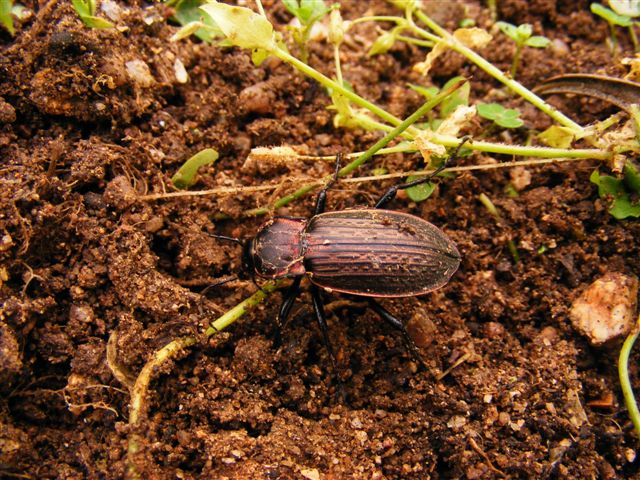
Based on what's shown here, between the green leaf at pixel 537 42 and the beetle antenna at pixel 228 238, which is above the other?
the green leaf at pixel 537 42

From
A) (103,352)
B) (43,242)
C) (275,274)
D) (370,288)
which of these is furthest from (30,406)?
(370,288)

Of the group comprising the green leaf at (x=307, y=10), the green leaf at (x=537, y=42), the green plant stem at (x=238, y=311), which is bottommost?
the green plant stem at (x=238, y=311)

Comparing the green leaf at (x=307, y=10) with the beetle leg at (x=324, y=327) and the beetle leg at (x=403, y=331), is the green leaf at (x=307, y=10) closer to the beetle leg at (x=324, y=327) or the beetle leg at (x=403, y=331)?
the beetle leg at (x=324, y=327)

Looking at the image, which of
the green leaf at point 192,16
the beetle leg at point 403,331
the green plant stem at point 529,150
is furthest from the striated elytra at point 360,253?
the green leaf at point 192,16

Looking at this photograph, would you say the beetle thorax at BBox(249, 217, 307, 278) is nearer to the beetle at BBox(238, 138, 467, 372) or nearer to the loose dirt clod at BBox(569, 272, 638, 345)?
the beetle at BBox(238, 138, 467, 372)

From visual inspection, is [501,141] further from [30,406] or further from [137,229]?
[30,406]

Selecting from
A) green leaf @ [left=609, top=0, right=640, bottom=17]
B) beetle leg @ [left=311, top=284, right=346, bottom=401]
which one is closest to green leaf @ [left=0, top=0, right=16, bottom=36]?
beetle leg @ [left=311, top=284, right=346, bottom=401]
